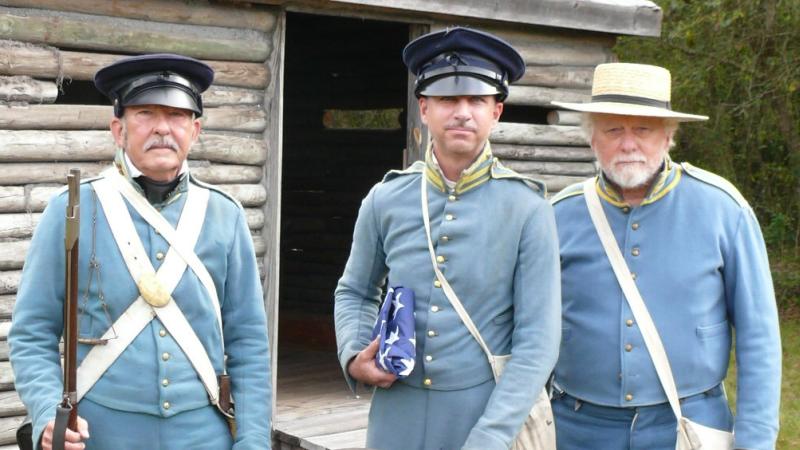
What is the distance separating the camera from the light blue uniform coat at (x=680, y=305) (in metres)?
3.57

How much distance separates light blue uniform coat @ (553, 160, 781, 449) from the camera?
3566mm

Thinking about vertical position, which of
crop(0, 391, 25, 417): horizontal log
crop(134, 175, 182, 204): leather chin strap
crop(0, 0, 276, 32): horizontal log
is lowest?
crop(0, 391, 25, 417): horizontal log

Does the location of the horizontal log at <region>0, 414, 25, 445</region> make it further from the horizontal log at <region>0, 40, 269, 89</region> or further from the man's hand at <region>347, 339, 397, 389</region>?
the man's hand at <region>347, 339, 397, 389</region>

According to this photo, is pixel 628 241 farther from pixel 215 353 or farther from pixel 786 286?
pixel 786 286

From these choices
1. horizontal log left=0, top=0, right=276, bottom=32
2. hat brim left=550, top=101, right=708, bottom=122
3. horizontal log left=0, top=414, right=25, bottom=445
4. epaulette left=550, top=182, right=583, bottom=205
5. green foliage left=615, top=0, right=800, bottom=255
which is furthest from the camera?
green foliage left=615, top=0, right=800, bottom=255

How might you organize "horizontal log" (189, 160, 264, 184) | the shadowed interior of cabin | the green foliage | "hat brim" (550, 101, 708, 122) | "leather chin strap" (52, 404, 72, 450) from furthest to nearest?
the green foliage, the shadowed interior of cabin, "horizontal log" (189, 160, 264, 184), "hat brim" (550, 101, 708, 122), "leather chin strap" (52, 404, 72, 450)

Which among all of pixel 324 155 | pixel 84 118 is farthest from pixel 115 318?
pixel 324 155

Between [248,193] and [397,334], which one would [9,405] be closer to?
[248,193]

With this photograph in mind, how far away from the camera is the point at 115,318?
3.35m

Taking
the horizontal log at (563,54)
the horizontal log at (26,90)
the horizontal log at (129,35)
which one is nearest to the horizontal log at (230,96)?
the horizontal log at (129,35)

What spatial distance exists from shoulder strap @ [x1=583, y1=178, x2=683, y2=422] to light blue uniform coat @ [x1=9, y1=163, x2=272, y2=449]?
1.16 m

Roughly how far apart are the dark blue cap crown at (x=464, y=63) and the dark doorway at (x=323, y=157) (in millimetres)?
6820

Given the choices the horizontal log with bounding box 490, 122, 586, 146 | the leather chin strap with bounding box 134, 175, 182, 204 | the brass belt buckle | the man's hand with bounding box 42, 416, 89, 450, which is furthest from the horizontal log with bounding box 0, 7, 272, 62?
the man's hand with bounding box 42, 416, 89, 450

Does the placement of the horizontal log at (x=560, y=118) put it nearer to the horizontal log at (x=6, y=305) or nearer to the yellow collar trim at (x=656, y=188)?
the horizontal log at (x=6, y=305)
